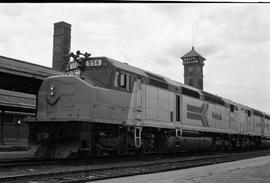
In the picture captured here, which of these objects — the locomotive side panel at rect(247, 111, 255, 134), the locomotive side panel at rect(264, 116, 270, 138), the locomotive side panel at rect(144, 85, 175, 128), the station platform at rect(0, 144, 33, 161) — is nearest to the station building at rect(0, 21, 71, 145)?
the station platform at rect(0, 144, 33, 161)

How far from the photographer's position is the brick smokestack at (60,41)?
64.0 meters

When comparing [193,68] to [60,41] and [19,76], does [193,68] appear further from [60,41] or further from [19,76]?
[19,76]

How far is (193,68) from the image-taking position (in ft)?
333

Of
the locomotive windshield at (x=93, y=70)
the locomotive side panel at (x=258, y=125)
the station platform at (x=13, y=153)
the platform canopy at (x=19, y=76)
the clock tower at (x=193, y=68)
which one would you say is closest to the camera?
the locomotive windshield at (x=93, y=70)

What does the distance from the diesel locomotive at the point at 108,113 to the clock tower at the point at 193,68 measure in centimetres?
7969

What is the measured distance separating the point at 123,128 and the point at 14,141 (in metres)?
23.6

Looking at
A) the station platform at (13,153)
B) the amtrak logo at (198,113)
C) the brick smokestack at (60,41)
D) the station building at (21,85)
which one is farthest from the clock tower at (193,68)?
the station platform at (13,153)

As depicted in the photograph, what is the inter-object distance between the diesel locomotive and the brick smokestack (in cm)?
4582

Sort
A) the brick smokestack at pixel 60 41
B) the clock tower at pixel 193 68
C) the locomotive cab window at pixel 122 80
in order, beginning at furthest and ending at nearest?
the clock tower at pixel 193 68 < the brick smokestack at pixel 60 41 < the locomotive cab window at pixel 122 80

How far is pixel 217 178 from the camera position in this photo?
10.3 m

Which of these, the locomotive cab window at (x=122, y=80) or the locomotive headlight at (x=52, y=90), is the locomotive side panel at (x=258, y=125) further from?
the locomotive headlight at (x=52, y=90)

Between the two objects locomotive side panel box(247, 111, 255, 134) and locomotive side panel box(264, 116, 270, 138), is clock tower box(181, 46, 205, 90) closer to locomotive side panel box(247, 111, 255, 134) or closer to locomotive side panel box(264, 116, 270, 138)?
locomotive side panel box(264, 116, 270, 138)

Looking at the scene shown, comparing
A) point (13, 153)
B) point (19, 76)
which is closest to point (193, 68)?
point (13, 153)

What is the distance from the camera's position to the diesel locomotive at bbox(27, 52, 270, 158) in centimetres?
1389
